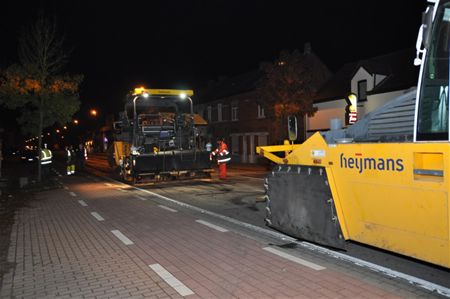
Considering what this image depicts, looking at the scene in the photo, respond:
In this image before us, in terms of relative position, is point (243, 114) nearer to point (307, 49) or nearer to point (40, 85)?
point (307, 49)

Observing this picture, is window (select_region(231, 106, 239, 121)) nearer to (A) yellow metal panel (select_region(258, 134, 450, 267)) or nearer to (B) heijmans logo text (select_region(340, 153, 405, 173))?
(A) yellow metal panel (select_region(258, 134, 450, 267))

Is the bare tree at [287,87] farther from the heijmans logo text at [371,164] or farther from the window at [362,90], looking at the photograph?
the heijmans logo text at [371,164]

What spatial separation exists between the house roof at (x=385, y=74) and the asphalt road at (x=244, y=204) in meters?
12.1

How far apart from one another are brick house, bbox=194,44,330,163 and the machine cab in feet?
78.2

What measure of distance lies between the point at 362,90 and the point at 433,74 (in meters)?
23.8

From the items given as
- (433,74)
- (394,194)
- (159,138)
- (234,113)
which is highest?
(234,113)

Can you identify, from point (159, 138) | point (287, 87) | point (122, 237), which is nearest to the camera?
point (122, 237)

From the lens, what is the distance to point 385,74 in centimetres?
2578

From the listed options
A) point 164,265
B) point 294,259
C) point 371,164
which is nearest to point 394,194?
point 371,164

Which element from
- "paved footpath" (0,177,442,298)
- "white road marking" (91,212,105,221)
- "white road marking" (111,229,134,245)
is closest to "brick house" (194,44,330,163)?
"white road marking" (91,212,105,221)

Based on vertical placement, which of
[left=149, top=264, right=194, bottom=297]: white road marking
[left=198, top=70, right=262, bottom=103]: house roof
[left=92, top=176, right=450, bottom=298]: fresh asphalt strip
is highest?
[left=198, top=70, right=262, bottom=103]: house roof

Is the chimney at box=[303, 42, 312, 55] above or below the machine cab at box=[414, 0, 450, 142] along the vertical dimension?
above

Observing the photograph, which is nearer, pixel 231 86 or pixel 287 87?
pixel 287 87

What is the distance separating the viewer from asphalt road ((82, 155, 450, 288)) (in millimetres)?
A: 5457
